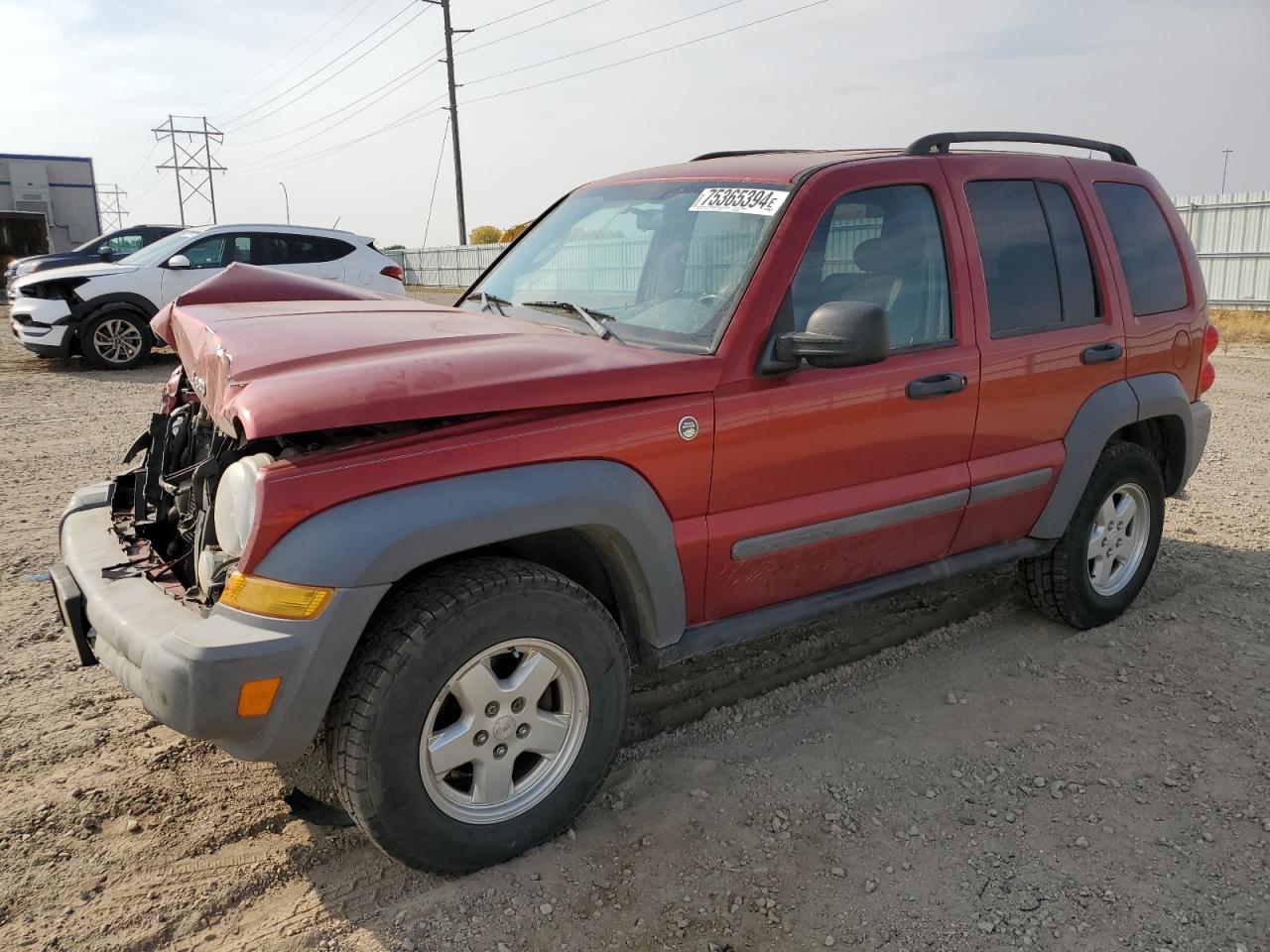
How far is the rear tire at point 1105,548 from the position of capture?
415 centimetres

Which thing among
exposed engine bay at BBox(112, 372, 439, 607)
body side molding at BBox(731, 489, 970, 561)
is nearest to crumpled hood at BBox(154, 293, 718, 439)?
exposed engine bay at BBox(112, 372, 439, 607)

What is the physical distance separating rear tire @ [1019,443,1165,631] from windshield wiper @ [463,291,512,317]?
2.54m

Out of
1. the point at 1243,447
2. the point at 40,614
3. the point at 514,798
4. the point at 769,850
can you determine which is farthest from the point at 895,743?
the point at 1243,447

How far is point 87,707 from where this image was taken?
3527 millimetres

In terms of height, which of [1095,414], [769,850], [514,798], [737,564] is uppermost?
[1095,414]

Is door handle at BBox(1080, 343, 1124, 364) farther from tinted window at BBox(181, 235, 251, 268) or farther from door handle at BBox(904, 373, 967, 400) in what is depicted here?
tinted window at BBox(181, 235, 251, 268)

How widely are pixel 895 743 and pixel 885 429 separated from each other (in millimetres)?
1114

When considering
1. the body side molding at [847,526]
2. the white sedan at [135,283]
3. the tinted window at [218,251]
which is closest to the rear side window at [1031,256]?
the body side molding at [847,526]

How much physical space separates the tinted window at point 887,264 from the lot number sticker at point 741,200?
0.17m

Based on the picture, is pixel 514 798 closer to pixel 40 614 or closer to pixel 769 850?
pixel 769 850

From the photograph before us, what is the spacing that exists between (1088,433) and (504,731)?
8.90ft

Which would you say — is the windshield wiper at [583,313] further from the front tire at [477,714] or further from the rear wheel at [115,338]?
the rear wheel at [115,338]

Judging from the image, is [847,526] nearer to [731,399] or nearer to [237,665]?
[731,399]

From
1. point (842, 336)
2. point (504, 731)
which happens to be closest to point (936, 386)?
point (842, 336)
